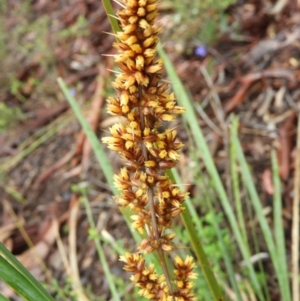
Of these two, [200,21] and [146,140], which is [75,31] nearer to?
[200,21]

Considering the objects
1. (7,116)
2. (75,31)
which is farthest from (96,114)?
(75,31)

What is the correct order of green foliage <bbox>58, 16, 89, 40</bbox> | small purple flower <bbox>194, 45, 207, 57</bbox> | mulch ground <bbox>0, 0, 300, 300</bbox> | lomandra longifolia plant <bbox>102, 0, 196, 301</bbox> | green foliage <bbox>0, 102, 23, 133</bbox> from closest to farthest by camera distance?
lomandra longifolia plant <bbox>102, 0, 196, 301</bbox> < mulch ground <bbox>0, 0, 300, 300</bbox> < small purple flower <bbox>194, 45, 207, 57</bbox> < green foliage <bbox>0, 102, 23, 133</bbox> < green foliage <bbox>58, 16, 89, 40</bbox>

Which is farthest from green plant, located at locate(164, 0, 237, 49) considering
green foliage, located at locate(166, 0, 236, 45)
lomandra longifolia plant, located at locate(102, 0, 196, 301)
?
lomandra longifolia plant, located at locate(102, 0, 196, 301)

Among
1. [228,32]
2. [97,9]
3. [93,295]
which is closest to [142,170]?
[93,295]

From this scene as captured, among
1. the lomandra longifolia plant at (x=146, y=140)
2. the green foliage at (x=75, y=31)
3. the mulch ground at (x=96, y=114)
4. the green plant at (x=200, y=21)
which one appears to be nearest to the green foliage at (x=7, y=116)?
the mulch ground at (x=96, y=114)

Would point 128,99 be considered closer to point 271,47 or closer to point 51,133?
point 271,47

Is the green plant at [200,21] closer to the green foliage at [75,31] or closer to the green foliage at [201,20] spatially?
the green foliage at [201,20]

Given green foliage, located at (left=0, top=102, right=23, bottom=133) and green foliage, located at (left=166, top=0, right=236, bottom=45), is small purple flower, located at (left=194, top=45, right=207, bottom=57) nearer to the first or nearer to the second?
green foliage, located at (left=166, top=0, right=236, bottom=45)
